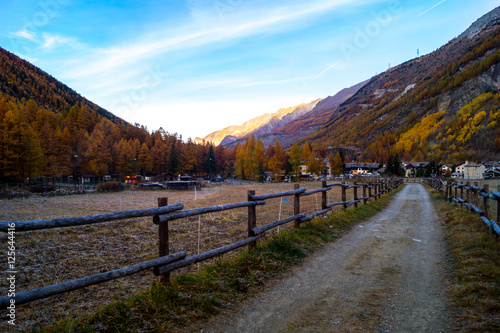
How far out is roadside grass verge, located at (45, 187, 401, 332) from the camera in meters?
3.66

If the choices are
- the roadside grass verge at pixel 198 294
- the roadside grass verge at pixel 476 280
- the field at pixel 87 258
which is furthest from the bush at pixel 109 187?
the roadside grass verge at pixel 476 280

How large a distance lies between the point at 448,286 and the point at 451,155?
572 feet

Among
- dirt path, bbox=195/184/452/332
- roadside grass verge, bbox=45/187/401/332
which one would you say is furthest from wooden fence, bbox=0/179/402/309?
dirt path, bbox=195/184/452/332

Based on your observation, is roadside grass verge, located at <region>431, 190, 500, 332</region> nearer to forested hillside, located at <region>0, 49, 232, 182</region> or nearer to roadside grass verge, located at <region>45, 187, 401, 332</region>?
roadside grass verge, located at <region>45, 187, 401, 332</region>

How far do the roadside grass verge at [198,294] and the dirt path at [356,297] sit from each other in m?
0.34

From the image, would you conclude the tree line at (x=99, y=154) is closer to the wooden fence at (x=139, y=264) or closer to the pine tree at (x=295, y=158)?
the pine tree at (x=295, y=158)

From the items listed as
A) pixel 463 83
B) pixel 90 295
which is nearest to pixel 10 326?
pixel 90 295

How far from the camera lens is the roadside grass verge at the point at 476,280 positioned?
12.1ft

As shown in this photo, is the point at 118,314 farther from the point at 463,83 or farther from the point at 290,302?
the point at 463,83

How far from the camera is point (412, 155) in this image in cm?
17188

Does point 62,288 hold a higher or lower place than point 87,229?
higher

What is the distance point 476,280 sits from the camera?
16.1 ft

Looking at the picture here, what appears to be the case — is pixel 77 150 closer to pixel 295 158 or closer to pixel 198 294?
pixel 295 158

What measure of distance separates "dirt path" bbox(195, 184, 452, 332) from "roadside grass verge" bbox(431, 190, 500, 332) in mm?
240
